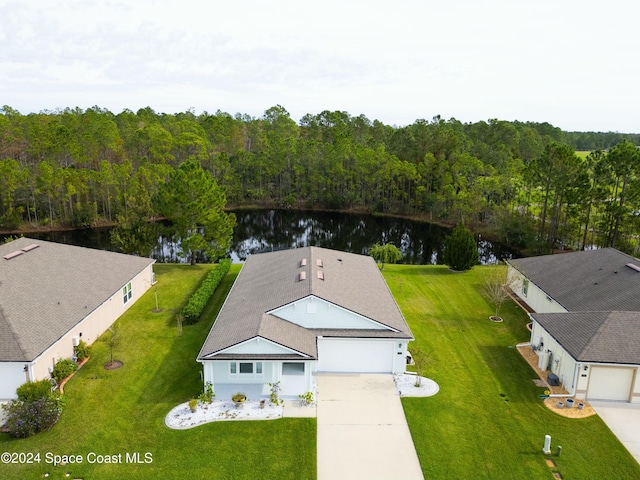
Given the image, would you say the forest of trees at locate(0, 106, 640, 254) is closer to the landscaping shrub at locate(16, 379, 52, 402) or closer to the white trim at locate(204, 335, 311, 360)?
the white trim at locate(204, 335, 311, 360)

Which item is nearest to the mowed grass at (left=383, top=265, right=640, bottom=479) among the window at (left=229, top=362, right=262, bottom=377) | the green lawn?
the green lawn

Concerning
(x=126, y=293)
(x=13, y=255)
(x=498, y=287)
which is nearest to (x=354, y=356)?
Answer: (x=498, y=287)

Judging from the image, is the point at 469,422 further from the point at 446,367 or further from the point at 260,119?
the point at 260,119

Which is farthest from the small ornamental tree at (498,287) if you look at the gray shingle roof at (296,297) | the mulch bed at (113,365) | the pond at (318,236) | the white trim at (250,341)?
the mulch bed at (113,365)

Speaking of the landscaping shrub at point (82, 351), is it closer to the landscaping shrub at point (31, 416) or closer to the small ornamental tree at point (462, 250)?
the landscaping shrub at point (31, 416)

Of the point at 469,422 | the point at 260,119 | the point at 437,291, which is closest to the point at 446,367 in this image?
the point at 469,422

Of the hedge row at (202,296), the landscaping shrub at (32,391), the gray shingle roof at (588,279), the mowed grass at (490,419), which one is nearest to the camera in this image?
the mowed grass at (490,419)

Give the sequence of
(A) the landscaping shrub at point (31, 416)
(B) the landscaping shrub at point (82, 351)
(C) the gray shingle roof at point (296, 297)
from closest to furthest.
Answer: (A) the landscaping shrub at point (31, 416) < (C) the gray shingle roof at point (296, 297) < (B) the landscaping shrub at point (82, 351)
